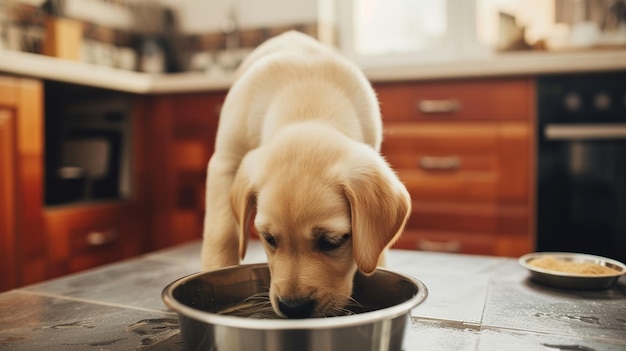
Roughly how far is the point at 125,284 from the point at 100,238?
157 cm

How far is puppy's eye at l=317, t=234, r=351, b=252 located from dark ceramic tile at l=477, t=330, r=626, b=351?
13.6 inches

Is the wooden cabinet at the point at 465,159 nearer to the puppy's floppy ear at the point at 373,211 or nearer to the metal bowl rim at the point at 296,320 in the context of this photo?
the puppy's floppy ear at the point at 373,211

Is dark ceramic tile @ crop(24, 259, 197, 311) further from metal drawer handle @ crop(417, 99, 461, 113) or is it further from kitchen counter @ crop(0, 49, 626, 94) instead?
metal drawer handle @ crop(417, 99, 461, 113)

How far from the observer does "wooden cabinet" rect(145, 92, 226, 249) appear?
3.11 m

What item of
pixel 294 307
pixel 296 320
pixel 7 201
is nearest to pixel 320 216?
pixel 294 307

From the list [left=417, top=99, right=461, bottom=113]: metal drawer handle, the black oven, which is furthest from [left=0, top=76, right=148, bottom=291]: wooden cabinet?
the black oven

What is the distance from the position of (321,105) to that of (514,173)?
1353 mm

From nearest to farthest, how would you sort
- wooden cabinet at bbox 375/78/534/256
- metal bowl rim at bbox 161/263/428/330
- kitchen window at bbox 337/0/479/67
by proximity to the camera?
metal bowl rim at bbox 161/263/428/330, wooden cabinet at bbox 375/78/534/256, kitchen window at bbox 337/0/479/67

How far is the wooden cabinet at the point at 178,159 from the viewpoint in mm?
3109

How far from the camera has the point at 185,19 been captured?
4188 mm

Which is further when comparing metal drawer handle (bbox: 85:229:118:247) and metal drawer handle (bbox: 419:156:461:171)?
metal drawer handle (bbox: 85:229:118:247)

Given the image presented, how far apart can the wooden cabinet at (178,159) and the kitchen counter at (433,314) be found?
164 centimetres

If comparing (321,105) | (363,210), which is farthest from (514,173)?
(363,210)

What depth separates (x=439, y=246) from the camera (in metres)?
2.60
